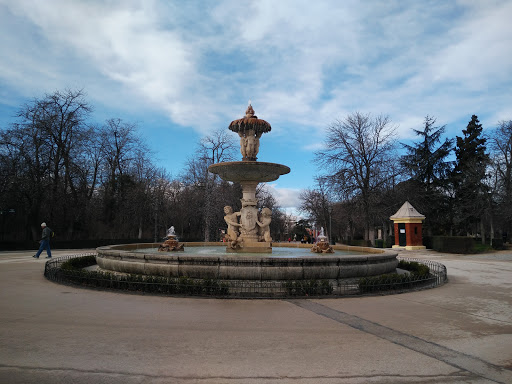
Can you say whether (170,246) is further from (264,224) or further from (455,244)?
(455,244)

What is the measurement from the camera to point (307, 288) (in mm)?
8672

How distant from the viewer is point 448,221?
44469 millimetres

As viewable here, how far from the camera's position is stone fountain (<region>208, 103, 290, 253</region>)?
13797 mm

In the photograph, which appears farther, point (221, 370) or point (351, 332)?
point (351, 332)

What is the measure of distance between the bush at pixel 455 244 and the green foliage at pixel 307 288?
2542 cm

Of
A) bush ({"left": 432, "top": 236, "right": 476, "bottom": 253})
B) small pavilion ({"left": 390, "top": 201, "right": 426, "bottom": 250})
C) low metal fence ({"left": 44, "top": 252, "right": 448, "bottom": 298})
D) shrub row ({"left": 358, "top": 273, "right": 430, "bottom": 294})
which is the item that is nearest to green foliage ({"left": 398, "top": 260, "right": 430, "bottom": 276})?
shrub row ({"left": 358, "top": 273, "right": 430, "bottom": 294})

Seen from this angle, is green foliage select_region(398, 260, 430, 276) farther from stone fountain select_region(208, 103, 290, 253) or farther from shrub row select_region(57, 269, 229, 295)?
shrub row select_region(57, 269, 229, 295)

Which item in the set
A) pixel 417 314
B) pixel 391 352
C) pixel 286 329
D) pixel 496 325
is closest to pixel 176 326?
pixel 286 329

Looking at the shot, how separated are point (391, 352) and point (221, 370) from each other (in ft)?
7.47

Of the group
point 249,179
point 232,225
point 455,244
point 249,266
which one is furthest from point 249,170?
point 455,244

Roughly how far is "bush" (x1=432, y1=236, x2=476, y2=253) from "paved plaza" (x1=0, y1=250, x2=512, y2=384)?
2364cm

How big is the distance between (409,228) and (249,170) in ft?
85.7

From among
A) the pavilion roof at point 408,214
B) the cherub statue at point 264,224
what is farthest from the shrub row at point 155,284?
the pavilion roof at point 408,214

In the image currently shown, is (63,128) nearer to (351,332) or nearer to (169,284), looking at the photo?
(169,284)
